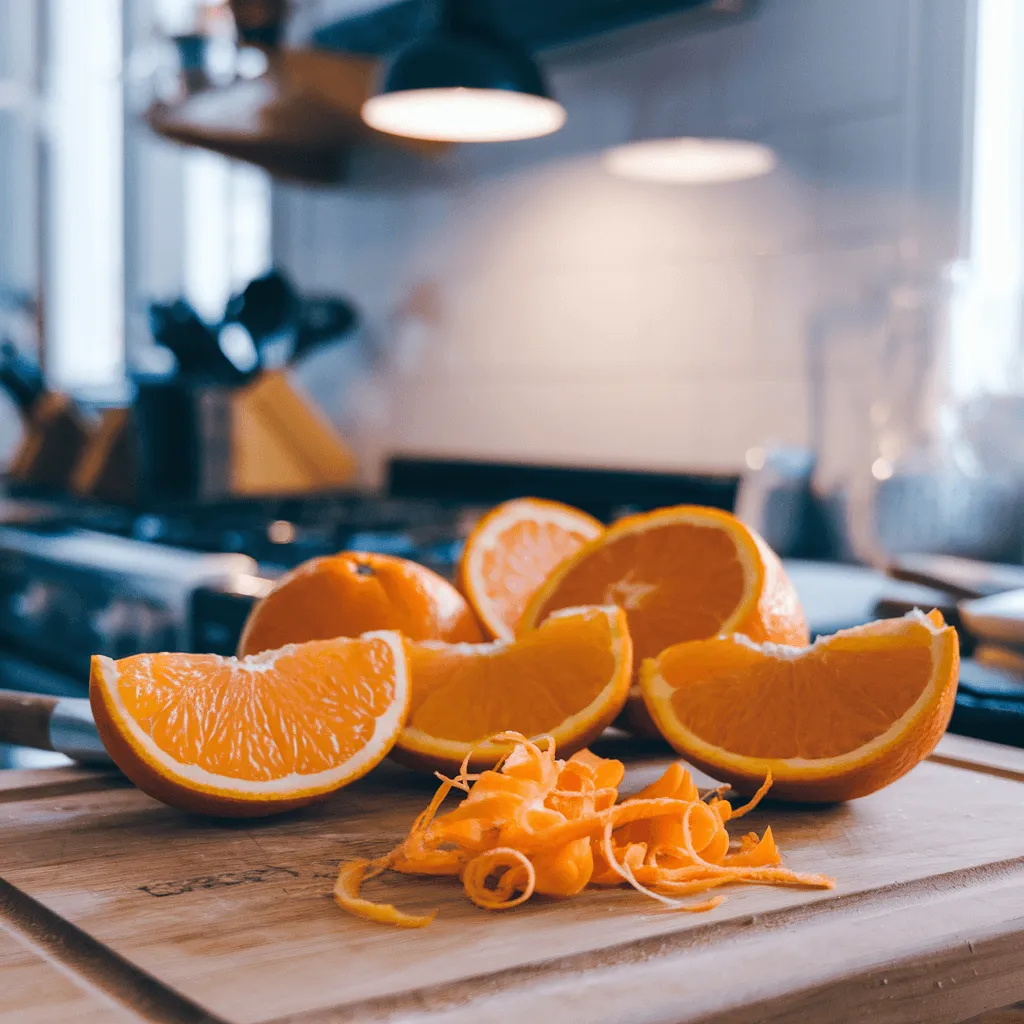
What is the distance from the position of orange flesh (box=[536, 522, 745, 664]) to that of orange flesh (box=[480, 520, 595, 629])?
2.0 inches

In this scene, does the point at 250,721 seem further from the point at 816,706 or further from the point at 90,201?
the point at 90,201

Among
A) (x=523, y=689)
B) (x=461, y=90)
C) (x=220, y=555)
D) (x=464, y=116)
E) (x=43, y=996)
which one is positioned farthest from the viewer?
(x=464, y=116)

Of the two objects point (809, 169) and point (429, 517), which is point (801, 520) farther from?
point (429, 517)

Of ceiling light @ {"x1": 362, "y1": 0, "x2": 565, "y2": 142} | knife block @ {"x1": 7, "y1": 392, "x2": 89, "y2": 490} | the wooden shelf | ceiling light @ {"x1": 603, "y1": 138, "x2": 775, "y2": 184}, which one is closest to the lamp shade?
ceiling light @ {"x1": 362, "y1": 0, "x2": 565, "y2": 142}

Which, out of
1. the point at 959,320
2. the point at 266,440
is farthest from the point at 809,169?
the point at 266,440

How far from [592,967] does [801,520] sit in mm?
1314

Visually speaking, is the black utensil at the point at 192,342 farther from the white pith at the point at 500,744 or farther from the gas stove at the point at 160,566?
the white pith at the point at 500,744

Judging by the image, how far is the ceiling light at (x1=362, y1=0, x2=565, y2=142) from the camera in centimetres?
158

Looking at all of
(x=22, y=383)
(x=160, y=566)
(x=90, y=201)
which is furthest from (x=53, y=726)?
(x=90, y=201)

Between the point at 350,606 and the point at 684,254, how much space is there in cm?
129

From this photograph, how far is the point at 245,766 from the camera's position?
644mm

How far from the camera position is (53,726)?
765mm

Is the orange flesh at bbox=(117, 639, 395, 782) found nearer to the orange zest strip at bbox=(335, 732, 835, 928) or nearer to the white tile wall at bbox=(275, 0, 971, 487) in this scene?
the orange zest strip at bbox=(335, 732, 835, 928)

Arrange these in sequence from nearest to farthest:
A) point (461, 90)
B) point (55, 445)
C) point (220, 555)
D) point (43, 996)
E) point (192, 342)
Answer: point (43, 996) → point (461, 90) → point (220, 555) → point (192, 342) → point (55, 445)
